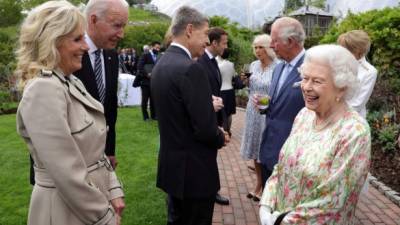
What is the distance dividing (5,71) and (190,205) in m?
14.5

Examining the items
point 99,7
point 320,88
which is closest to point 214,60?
point 99,7

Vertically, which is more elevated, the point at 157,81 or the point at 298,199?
the point at 157,81

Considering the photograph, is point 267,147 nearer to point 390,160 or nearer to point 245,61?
point 390,160

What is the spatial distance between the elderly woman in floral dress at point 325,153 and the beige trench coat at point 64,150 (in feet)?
3.25

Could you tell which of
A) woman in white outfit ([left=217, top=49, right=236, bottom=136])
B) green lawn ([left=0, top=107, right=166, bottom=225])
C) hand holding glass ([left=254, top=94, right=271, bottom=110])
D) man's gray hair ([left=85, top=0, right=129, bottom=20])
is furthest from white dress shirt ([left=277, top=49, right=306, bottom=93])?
woman in white outfit ([left=217, top=49, right=236, bottom=136])

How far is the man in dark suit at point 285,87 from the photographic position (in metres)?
3.36

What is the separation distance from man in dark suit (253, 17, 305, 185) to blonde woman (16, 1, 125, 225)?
170 centimetres

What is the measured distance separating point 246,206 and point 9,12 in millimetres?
31578

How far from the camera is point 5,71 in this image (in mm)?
15602

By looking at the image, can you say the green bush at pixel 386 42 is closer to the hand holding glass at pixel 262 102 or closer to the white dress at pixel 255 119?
the white dress at pixel 255 119

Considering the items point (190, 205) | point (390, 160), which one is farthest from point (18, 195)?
point (390, 160)

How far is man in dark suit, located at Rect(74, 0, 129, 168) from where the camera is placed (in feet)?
9.53

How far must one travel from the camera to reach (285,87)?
3406 millimetres

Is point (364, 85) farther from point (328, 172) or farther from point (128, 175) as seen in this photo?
point (128, 175)
